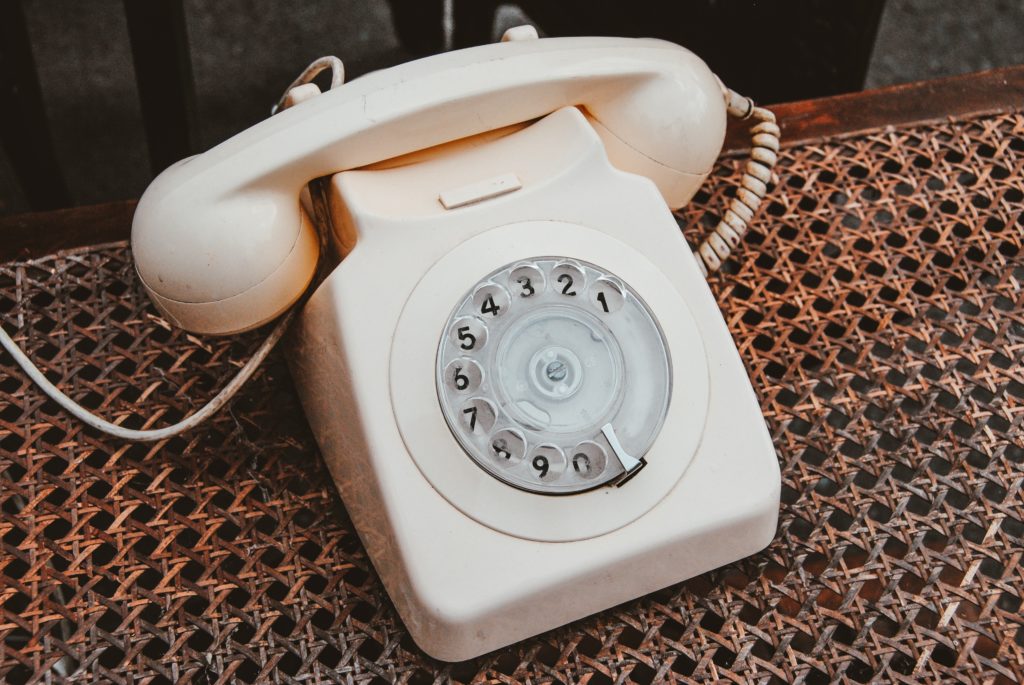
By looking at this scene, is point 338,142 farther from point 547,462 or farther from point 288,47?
point 288,47

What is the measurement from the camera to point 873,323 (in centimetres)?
82

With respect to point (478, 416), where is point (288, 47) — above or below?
below

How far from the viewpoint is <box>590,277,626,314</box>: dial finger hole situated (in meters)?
0.67

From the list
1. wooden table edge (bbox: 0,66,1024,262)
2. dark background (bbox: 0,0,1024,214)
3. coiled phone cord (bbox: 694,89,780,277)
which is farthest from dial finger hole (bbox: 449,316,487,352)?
dark background (bbox: 0,0,1024,214)

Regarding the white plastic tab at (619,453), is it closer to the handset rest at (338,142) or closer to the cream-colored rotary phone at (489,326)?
the cream-colored rotary phone at (489,326)

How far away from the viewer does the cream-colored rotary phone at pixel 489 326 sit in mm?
618

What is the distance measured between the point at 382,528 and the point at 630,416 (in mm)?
176

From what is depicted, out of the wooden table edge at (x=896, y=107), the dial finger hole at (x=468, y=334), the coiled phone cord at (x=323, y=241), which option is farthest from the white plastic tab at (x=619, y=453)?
the wooden table edge at (x=896, y=107)

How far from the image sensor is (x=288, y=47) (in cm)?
165

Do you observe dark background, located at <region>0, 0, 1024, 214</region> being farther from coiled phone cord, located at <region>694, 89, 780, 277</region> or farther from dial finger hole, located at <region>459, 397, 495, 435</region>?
dial finger hole, located at <region>459, 397, 495, 435</region>

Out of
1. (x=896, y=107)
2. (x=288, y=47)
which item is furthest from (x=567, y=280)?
(x=288, y=47)

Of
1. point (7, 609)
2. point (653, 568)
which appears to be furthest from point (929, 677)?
point (7, 609)

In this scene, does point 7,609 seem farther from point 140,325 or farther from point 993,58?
point 993,58

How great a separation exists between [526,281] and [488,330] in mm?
45
